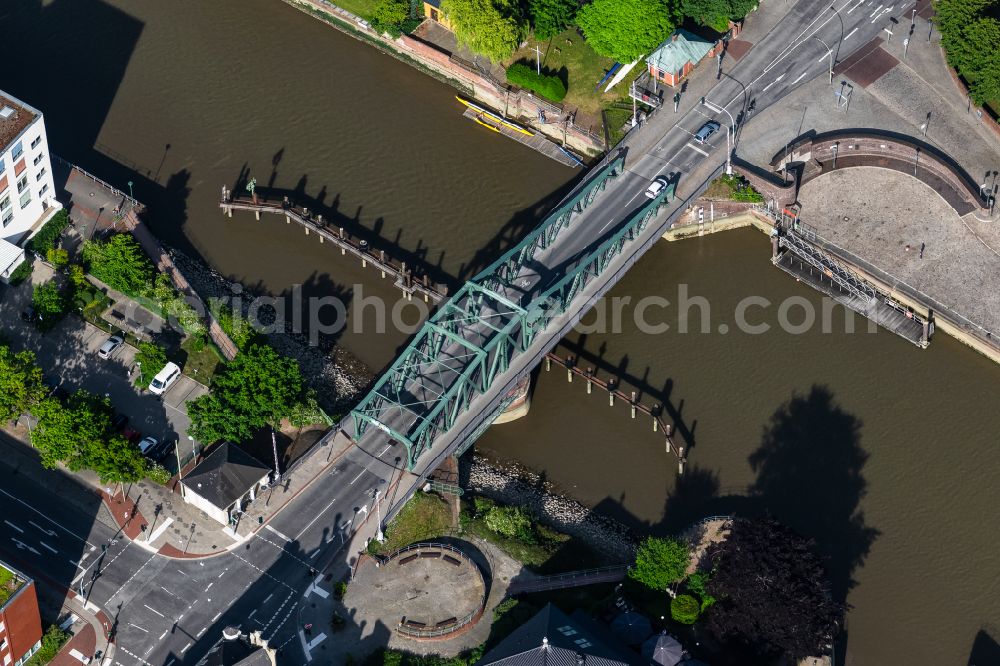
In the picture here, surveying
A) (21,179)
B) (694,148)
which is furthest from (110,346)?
(694,148)

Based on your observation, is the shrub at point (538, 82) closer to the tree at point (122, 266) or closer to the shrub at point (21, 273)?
the tree at point (122, 266)

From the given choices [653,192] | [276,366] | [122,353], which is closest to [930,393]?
[653,192]

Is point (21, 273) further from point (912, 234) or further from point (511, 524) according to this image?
point (912, 234)

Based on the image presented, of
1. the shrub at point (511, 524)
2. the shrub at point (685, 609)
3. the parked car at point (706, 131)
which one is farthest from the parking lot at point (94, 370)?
the parked car at point (706, 131)

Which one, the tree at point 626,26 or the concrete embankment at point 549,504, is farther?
the tree at point 626,26

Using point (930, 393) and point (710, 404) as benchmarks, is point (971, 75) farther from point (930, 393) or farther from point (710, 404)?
point (710, 404)

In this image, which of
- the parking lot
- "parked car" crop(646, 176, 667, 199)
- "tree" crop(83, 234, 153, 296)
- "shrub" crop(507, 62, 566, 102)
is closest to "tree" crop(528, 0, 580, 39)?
"shrub" crop(507, 62, 566, 102)
